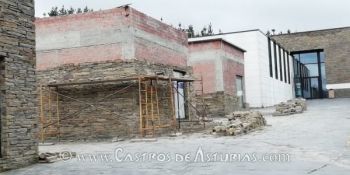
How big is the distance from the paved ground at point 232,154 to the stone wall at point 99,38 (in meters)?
4.02

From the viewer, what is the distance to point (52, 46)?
19781 millimetres

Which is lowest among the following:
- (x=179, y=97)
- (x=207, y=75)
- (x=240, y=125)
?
(x=240, y=125)

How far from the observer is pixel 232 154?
12062mm

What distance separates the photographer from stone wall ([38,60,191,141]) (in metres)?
18.3

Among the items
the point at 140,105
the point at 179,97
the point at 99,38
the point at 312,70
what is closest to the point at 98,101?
the point at 140,105

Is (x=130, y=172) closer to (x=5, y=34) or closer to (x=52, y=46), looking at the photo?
(x=5, y=34)

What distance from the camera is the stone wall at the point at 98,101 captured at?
18.3 metres

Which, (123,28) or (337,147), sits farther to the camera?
(123,28)

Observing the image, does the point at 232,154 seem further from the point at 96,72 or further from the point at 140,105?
the point at 96,72

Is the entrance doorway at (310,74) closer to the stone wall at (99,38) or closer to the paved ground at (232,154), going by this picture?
the stone wall at (99,38)

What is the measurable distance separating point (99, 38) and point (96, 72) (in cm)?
138

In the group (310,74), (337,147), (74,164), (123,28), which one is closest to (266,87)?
(310,74)

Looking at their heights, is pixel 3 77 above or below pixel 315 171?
above

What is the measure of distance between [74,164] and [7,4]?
13.6ft
